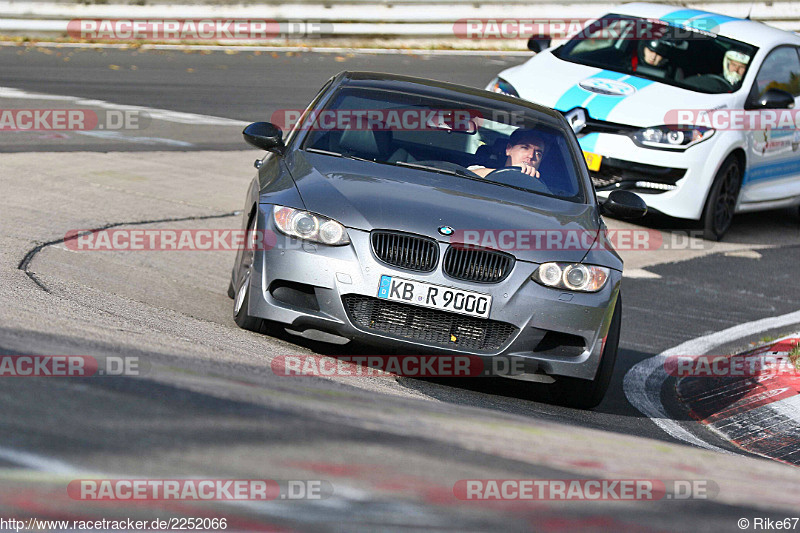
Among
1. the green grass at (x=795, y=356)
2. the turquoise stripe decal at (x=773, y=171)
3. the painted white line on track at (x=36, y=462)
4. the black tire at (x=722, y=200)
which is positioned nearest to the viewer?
the painted white line on track at (x=36, y=462)

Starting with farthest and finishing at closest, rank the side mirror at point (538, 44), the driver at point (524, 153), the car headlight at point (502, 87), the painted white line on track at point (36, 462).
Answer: the side mirror at point (538, 44)
the car headlight at point (502, 87)
the driver at point (524, 153)
the painted white line on track at point (36, 462)

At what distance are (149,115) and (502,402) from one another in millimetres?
8718

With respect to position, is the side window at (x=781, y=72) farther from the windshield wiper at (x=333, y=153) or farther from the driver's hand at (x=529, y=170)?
the windshield wiper at (x=333, y=153)

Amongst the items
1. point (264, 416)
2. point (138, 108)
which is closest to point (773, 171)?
point (138, 108)

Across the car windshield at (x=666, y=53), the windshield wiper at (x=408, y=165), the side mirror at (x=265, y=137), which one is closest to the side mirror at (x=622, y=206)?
the windshield wiper at (x=408, y=165)

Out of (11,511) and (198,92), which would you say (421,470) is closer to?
(11,511)

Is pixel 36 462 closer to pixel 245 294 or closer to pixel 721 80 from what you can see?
pixel 245 294

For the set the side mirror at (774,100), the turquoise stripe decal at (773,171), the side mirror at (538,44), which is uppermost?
the side mirror at (538,44)

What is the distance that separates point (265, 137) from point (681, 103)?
217 inches

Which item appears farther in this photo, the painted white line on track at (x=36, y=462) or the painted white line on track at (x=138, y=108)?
the painted white line on track at (x=138, y=108)

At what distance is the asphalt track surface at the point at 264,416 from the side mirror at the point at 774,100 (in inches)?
95.5

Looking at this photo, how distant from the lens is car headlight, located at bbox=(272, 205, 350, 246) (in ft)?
18.0

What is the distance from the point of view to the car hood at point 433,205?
553cm

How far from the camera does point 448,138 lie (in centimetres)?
678
